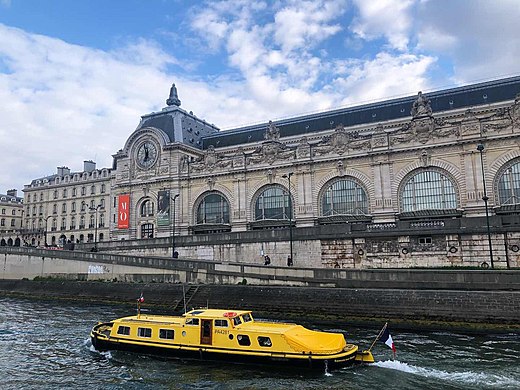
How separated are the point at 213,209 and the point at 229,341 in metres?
43.7

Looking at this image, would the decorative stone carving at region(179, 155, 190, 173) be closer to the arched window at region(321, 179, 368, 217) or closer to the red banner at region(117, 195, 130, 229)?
the red banner at region(117, 195, 130, 229)

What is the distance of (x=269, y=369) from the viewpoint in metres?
19.2

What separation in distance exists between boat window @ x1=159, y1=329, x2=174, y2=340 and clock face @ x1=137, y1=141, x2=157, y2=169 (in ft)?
163

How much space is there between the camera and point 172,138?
69750mm

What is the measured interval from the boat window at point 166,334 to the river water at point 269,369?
109 centimetres

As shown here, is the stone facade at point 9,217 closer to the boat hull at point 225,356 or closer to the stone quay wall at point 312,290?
the stone quay wall at point 312,290

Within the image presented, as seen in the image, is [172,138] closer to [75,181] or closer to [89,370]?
[75,181]

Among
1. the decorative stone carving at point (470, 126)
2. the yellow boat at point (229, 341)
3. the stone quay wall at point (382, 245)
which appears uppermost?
the decorative stone carving at point (470, 126)

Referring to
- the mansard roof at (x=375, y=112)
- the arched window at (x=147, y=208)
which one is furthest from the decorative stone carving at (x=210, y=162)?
the arched window at (x=147, y=208)

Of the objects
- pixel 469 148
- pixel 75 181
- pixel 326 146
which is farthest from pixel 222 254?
pixel 75 181

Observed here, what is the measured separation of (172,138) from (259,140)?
13.6 metres

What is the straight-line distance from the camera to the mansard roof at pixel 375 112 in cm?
5628

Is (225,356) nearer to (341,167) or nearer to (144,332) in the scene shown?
(144,332)

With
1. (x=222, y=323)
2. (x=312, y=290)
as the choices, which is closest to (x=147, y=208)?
(x=312, y=290)
